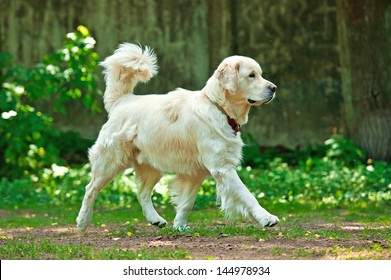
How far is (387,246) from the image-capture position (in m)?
6.73

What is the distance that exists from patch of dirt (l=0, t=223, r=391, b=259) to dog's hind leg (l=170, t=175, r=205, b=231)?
33cm

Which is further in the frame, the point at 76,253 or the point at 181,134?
the point at 181,134

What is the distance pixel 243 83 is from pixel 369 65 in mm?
5933

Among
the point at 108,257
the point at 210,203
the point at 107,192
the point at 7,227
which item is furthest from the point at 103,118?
the point at 108,257

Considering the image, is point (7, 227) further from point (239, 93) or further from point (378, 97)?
point (378, 97)

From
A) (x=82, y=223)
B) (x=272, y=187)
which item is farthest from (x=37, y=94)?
(x=82, y=223)

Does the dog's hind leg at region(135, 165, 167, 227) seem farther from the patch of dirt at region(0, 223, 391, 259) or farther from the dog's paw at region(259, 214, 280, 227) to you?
the dog's paw at region(259, 214, 280, 227)

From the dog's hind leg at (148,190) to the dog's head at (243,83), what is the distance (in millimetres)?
1387

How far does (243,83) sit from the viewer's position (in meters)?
7.79

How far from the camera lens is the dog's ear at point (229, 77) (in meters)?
7.69

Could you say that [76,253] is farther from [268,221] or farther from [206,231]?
[268,221]

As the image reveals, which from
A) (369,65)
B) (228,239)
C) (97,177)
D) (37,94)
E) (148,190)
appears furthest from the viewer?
(369,65)

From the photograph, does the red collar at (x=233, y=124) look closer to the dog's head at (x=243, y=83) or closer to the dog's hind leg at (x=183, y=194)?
the dog's head at (x=243, y=83)

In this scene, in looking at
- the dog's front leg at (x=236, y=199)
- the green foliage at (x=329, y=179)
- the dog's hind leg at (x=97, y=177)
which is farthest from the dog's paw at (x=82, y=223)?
the green foliage at (x=329, y=179)
